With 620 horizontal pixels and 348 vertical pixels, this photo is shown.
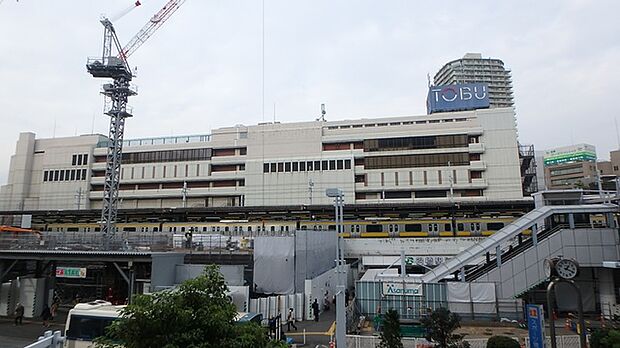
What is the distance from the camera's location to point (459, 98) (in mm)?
87375

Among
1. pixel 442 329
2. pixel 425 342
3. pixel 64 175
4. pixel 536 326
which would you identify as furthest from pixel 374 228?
pixel 64 175

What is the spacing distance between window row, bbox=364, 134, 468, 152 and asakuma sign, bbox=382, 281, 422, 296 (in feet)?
151

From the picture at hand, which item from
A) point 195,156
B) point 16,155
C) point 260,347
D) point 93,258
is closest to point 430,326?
point 260,347

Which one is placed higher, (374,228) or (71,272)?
(374,228)

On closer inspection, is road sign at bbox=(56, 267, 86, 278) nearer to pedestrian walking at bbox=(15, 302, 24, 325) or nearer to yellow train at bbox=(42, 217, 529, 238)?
pedestrian walking at bbox=(15, 302, 24, 325)

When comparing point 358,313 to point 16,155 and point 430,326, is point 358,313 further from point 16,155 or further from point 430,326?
point 16,155

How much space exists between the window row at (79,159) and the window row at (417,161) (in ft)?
185

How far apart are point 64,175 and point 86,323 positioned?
75.8 m

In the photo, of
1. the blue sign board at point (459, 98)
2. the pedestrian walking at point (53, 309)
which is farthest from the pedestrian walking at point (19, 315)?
the blue sign board at point (459, 98)

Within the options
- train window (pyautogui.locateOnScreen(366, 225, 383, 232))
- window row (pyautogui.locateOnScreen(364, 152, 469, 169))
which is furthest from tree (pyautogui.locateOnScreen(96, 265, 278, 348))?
window row (pyautogui.locateOnScreen(364, 152, 469, 169))

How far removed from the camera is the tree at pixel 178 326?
729 centimetres

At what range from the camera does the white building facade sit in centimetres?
6662

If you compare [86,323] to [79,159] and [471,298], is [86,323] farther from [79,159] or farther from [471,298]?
[79,159]

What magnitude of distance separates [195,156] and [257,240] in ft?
173
